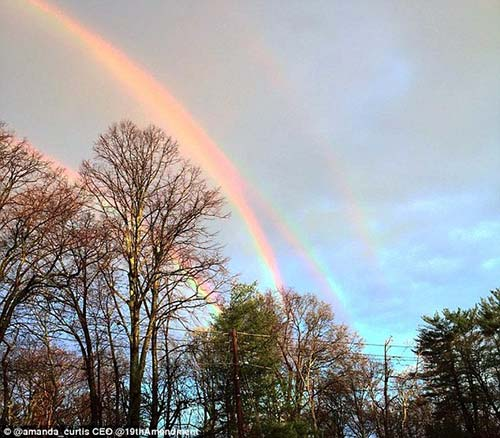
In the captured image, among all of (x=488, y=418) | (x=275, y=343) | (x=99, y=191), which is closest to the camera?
(x=99, y=191)

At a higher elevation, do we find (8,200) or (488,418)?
(8,200)

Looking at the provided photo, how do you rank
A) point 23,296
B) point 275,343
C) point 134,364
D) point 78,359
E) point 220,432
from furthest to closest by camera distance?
point 275,343 → point 220,432 → point 78,359 → point 134,364 → point 23,296

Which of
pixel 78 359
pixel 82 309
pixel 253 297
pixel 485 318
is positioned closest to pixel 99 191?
pixel 82 309

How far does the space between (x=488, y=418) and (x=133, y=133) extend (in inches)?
1293

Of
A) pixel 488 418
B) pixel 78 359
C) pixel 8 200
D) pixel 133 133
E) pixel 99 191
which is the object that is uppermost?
pixel 133 133

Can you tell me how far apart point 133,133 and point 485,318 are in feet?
100

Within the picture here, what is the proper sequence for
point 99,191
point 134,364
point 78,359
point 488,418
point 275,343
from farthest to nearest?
point 488,418 → point 275,343 → point 78,359 → point 99,191 → point 134,364

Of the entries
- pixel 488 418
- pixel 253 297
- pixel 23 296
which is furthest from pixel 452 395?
pixel 23 296

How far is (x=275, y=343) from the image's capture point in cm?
3034

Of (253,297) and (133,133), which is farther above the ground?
(133,133)

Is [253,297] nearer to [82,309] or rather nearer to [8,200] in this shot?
[82,309]

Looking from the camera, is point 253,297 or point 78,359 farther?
point 253,297

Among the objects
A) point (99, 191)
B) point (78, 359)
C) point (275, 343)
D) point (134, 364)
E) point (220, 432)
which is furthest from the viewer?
point (275, 343)

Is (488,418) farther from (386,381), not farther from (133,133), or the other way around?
(133,133)
